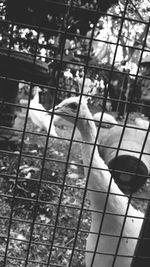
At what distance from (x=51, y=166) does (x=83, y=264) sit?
1229 millimetres

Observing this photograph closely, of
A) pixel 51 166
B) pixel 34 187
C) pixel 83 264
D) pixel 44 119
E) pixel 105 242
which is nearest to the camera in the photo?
pixel 105 242

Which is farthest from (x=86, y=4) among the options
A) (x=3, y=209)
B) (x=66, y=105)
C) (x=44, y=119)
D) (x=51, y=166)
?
(x=3, y=209)

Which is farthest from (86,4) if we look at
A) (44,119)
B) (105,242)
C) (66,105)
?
(105,242)

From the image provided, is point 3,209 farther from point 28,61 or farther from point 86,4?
point 86,4

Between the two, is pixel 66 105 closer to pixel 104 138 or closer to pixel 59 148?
pixel 104 138

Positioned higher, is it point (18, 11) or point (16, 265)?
point (18, 11)

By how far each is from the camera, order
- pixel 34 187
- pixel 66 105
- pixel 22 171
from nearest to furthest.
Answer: pixel 66 105
pixel 34 187
pixel 22 171

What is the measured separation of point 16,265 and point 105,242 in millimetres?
668

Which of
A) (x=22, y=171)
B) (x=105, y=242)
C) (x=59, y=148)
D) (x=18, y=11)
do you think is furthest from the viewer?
(x=59, y=148)

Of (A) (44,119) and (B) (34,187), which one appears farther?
(B) (34,187)

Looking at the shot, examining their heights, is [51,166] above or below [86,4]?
below

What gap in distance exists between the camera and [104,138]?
3.01 meters

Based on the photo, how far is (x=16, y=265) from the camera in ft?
5.50

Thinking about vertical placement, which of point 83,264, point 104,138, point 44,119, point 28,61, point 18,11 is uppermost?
point 18,11
